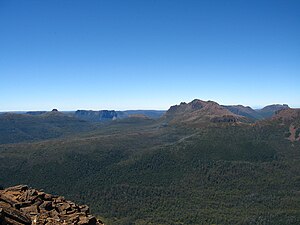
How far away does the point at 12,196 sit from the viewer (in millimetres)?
61344

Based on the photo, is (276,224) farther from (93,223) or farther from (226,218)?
(93,223)

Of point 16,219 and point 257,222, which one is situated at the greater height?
point 16,219

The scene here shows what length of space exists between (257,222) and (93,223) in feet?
490

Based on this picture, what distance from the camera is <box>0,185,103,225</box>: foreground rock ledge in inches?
1844

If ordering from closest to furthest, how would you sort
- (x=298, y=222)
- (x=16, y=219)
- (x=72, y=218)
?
(x=16, y=219) → (x=72, y=218) → (x=298, y=222)

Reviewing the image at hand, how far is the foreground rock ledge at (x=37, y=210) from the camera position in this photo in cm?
4684

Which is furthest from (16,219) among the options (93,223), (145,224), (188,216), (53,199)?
(188,216)

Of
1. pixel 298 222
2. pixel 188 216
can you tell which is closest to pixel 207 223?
pixel 188 216

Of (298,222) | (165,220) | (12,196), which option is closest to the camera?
(12,196)

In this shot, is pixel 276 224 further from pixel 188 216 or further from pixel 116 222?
pixel 116 222

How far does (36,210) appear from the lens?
54500 millimetres

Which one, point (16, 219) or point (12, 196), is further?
point (12, 196)

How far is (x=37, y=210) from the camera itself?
54.8 m

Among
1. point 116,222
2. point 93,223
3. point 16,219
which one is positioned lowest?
point 116,222
